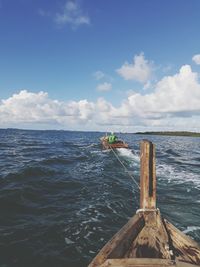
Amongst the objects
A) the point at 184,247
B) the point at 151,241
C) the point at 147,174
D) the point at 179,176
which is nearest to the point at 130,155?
the point at 179,176

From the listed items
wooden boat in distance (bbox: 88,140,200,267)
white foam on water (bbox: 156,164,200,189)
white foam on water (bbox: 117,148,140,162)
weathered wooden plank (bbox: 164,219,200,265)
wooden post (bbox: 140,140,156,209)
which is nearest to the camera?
wooden boat in distance (bbox: 88,140,200,267)

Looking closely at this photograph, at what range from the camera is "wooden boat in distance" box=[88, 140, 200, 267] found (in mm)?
4465

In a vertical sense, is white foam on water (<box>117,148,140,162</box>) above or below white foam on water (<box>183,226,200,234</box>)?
above

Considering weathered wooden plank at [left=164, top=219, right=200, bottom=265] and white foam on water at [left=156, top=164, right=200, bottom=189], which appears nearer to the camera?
weathered wooden plank at [left=164, top=219, right=200, bottom=265]

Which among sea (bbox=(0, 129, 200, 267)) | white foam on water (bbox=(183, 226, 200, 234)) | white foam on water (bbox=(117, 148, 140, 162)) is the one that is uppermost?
white foam on water (bbox=(117, 148, 140, 162))

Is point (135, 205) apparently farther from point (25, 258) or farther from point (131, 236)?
point (131, 236)

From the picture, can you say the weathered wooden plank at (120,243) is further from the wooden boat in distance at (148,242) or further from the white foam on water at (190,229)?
the white foam on water at (190,229)

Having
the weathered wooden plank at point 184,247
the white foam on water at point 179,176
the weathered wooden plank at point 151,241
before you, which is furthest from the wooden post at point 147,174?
the white foam on water at point 179,176

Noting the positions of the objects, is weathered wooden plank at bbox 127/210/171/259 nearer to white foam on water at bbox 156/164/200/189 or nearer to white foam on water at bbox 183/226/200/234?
white foam on water at bbox 183/226/200/234

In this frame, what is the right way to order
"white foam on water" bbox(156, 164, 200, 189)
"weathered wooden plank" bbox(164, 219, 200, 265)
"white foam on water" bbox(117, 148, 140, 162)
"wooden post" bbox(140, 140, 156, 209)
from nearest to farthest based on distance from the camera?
"weathered wooden plank" bbox(164, 219, 200, 265) < "wooden post" bbox(140, 140, 156, 209) < "white foam on water" bbox(156, 164, 200, 189) < "white foam on water" bbox(117, 148, 140, 162)

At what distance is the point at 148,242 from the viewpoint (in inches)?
227

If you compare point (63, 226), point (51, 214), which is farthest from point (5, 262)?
point (51, 214)

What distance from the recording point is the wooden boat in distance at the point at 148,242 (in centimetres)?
446

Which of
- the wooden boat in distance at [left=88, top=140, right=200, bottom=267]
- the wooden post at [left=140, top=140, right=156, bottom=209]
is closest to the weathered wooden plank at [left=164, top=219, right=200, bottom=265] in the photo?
the wooden boat in distance at [left=88, top=140, right=200, bottom=267]
